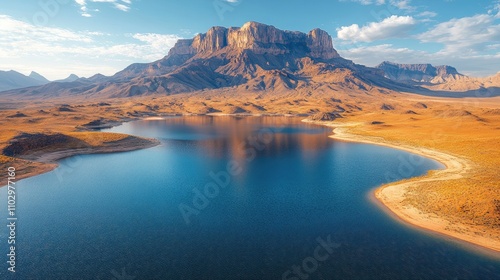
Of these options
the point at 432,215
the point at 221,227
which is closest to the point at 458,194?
the point at 432,215

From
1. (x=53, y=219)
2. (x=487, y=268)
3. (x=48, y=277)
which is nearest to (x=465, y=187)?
(x=487, y=268)

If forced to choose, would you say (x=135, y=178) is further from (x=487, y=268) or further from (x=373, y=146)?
(x=373, y=146)

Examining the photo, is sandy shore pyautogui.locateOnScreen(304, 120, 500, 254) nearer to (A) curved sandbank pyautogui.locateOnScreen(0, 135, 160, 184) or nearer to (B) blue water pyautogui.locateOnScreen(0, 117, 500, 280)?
(B) blue water pyautogui.locateOnScreen(0, 117, 500, 280)

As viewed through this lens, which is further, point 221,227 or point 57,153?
point 57,153

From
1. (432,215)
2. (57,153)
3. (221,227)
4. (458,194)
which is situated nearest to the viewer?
(221,227)

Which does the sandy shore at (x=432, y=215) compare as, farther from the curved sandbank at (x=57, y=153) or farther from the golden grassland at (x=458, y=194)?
the curved sandbank at (x=57, y=153)

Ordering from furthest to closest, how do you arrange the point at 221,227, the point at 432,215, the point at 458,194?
the point at 458,194, the point at 432,215, the point at 221,227

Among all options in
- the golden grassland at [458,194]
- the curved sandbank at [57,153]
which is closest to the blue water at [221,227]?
the golden grassland at [458,194]

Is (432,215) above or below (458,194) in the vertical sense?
below

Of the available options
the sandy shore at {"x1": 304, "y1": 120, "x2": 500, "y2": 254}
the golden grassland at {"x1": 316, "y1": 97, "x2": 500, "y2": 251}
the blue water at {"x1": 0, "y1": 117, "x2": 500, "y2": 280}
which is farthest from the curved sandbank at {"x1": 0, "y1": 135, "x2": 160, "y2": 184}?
the golden grassland at {"x1": 316, "y1": 97, "x2": 500, "y2": 251}

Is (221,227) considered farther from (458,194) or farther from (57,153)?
(57,153)
